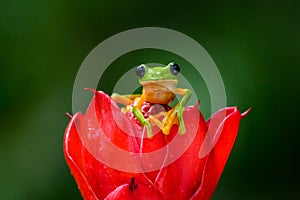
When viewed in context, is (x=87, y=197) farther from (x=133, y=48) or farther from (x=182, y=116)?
(x=133, y=48)

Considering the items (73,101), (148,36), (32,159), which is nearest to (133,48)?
(148,36)

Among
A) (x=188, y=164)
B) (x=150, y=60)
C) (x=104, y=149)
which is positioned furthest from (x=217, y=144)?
(x=150, y=60)

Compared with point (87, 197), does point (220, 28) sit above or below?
above

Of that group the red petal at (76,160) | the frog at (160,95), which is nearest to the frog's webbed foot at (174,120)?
the frog at (160,95)

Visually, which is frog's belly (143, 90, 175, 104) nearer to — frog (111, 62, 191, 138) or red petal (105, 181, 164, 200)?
frog (111, 62, 191, 138)

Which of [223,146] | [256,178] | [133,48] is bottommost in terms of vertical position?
[256,178]

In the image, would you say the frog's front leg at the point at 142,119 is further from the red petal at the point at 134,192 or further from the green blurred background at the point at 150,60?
the green blurred background at the point at 150,60

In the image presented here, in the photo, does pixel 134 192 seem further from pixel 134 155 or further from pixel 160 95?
pixel 160 95

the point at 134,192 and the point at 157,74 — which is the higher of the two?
the point at 157,74
